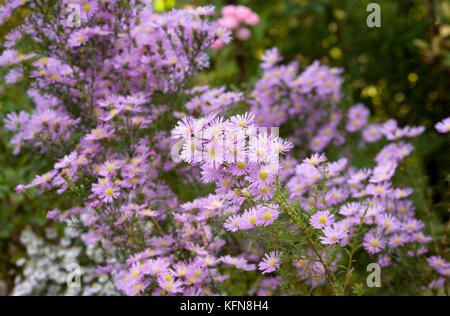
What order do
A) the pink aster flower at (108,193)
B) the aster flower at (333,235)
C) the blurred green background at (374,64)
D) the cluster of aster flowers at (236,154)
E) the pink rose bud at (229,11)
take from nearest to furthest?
1. the cluster of aster flowers at (236,154)
2. the aster flower at (333,235)
3. the pink aster flower at (108,193)
4. the blurred green background at (374,64)
5. the pink rose bud at (229,11)

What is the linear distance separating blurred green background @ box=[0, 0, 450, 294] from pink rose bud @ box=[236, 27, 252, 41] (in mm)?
73

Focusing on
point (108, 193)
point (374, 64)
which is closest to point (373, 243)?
point (108, 193)

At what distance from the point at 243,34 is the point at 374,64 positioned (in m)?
0.93

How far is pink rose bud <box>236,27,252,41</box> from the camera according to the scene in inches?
133

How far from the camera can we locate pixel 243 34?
11.1 ft

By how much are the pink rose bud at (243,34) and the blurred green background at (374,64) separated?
2.9 inches

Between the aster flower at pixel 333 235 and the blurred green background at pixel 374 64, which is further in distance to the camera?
the blurred green background at pixel 374 64

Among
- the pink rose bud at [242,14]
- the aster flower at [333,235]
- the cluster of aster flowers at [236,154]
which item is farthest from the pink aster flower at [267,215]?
the pink rose bud at [242,14]

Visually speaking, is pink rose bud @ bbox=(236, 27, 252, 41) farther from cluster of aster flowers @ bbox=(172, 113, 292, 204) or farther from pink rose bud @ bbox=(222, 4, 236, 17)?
cluster of aster flowers @ bbox=(172, 113, 292, 204)

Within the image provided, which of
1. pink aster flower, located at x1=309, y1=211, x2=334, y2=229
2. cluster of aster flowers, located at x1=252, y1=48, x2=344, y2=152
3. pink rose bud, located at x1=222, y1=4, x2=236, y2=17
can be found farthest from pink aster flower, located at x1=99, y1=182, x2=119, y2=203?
pink rose bud, located at x1=222, y1=4, x2=236, y2=17

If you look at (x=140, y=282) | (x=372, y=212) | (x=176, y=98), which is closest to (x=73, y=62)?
(x=176, y=98)

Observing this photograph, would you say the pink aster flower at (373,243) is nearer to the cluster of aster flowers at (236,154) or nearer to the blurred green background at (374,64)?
the cluster of aster flowers at (236,154)

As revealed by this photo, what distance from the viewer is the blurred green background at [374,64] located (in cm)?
280

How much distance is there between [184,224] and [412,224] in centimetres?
83
